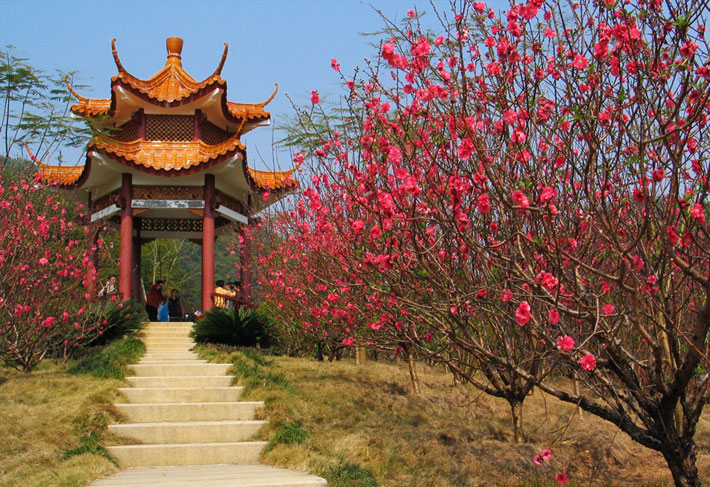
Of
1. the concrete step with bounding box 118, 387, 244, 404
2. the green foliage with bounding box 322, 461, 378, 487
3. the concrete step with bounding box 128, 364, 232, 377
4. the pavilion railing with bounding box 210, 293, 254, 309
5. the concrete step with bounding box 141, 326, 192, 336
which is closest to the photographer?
the green foliage with bounding box 322, 461, 378, 487

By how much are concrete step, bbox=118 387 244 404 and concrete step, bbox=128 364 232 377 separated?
3.49 feet

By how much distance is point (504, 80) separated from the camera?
4.17 metres

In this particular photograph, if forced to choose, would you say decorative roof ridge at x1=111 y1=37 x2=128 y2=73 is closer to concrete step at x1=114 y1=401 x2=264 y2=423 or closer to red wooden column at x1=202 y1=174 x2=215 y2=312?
red wooden column at x1=202 y1=174 x2=215 y2=312

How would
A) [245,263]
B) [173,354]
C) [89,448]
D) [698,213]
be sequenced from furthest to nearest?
[245,263] < [173,354] < [89,448] < [698,213]

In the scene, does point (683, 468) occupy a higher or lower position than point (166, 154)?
lower

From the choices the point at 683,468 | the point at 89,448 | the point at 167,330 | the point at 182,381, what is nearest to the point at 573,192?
the point at 683,468

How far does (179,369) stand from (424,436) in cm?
362

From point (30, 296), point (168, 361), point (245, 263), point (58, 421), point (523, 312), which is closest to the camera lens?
point (523, 312)

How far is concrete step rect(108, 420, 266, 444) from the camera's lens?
22.8 feet

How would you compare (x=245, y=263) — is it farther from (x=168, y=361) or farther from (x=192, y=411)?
(x=192, y=411)

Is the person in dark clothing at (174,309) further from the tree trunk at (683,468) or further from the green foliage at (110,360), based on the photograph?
the tree trunk at (683,468)

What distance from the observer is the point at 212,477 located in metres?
5.60

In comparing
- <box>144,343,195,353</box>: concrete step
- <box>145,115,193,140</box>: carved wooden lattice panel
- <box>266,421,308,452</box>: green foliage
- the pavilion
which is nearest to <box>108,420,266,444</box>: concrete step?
<box>266,421,308,452</box>: green foliage

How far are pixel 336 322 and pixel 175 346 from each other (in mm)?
4413
